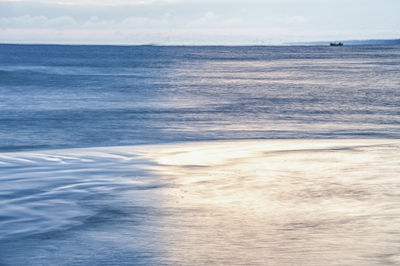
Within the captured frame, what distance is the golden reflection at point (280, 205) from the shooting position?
650 cm

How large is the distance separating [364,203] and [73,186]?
479cm

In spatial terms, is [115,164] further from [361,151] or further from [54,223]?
[361,151]

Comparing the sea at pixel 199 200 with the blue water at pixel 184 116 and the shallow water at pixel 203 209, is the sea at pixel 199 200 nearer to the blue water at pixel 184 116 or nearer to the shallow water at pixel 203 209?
the shallow water at pixel 203 209

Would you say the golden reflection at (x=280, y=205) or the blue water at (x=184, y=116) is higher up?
the golden reflection at (x=280, y=205)

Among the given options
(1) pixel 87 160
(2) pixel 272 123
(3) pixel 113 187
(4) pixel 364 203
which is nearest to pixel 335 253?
(4) pixel 364 203

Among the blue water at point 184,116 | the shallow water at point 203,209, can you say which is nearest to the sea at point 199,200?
the shallow water at point 203,209

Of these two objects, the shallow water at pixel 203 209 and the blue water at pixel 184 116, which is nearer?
the shallow water at pixel 203 209

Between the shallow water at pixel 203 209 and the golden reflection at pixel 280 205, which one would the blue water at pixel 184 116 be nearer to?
the golden reflection at pixel 280 205

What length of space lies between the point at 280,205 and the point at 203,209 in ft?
3.77

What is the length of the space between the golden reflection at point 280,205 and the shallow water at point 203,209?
19mm

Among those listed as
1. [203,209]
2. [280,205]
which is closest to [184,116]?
[280,205]

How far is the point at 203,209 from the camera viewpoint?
8.26 meters

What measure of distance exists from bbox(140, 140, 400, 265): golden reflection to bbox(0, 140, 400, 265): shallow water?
2 cm

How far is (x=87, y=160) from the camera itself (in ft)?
42.0
